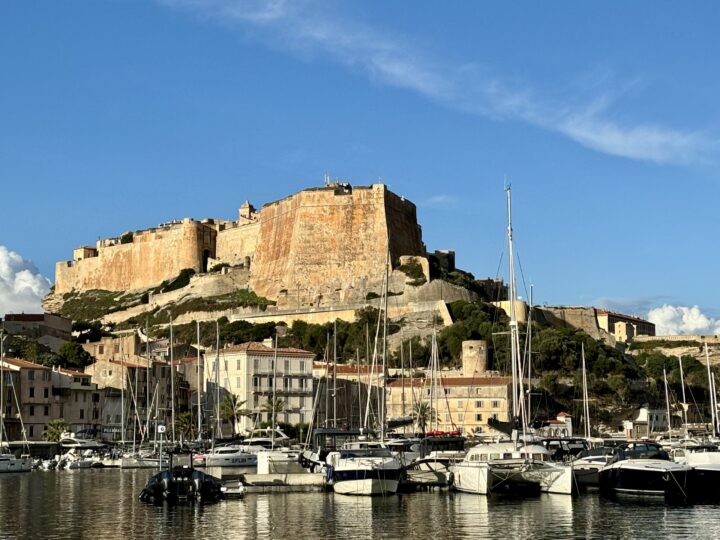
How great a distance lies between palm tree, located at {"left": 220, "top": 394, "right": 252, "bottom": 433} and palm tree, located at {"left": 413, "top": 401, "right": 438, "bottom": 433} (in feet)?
31.2

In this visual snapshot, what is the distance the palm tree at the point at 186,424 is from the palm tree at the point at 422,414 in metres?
12.2

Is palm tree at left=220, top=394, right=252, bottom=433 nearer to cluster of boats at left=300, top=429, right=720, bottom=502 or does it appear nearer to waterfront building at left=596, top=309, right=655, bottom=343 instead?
cluster of boats at left=300, top=429, right=720, bottom=502

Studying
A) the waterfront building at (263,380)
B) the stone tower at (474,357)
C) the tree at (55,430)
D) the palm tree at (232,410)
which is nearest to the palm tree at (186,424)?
the palm tree at (232,410)

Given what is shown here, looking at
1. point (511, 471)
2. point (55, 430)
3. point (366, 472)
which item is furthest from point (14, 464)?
point (511, 471)

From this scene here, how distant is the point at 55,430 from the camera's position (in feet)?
195

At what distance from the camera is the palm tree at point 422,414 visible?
5378 cm

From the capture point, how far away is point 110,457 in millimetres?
54594

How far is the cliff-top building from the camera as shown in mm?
94750

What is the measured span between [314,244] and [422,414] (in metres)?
42.8

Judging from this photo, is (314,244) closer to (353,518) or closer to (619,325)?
(619,325)

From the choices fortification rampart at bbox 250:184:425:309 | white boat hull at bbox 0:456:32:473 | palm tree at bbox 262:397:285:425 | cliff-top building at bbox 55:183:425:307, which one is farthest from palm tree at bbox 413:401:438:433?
fortification rampart at bbox 250:184:425:309

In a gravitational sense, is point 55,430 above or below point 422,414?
below

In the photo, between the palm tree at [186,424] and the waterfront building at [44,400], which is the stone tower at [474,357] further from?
the waterfront building at [44,400]

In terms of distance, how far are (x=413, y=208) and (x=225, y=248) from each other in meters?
22.5
